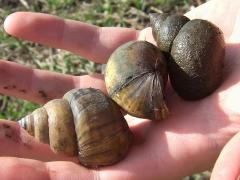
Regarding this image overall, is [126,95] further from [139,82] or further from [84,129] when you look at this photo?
[84,129]

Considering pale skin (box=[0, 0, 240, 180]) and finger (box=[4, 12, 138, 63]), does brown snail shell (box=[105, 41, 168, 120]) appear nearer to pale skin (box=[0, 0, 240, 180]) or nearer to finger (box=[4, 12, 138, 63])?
pale skin (box=[0, 0, 240, 180])

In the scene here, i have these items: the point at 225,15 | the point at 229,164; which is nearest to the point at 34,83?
the point at 225,15

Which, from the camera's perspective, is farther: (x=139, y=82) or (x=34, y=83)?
(x=34, y=83)

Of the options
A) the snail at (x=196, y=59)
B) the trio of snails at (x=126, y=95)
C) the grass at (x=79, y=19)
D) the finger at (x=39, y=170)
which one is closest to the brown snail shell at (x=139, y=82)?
the trio of snails at (x=126, y=95)

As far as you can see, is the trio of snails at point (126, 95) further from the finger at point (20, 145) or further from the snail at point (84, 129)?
the finger at point (20, 145)

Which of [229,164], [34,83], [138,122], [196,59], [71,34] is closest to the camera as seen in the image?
[229,164]

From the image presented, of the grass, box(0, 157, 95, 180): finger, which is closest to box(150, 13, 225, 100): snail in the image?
box(0, 157, 95, 180): finger

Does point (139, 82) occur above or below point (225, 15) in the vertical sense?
below
